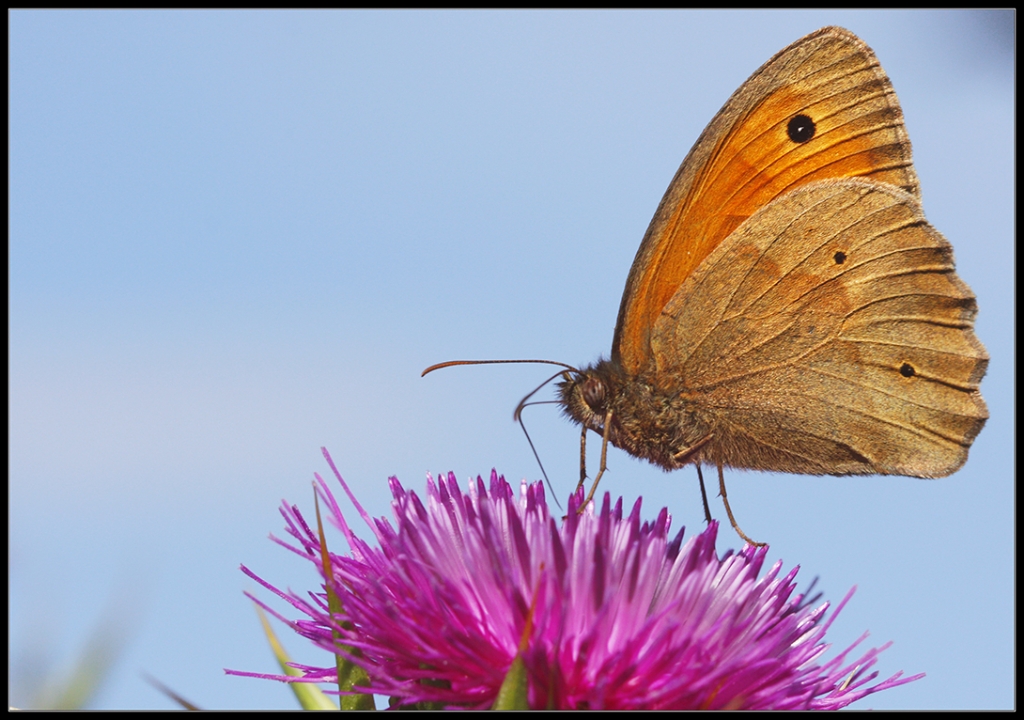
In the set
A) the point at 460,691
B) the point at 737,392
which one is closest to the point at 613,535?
the point at 460,691

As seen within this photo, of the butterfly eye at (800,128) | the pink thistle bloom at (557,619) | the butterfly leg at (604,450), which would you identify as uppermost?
the butterfly eye at (800,128)

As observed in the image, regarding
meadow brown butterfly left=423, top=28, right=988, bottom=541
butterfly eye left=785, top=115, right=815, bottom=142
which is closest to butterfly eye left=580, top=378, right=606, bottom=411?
meadow brown butterfly left=423, top=28, right=988, bottom=541

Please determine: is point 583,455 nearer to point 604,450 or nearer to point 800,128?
point 604,450

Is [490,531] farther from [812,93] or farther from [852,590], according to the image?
[812,93]

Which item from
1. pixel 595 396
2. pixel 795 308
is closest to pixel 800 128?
pixel 795 308

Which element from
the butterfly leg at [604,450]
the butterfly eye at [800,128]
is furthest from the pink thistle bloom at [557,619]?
the butterfly eye at [800,128]

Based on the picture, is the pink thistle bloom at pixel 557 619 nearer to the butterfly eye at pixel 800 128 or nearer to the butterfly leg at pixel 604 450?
the butterfly leg at pixel 604 450

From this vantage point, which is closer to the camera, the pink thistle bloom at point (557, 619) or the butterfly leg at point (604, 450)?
the pink thistle bloom at point (557, 619)

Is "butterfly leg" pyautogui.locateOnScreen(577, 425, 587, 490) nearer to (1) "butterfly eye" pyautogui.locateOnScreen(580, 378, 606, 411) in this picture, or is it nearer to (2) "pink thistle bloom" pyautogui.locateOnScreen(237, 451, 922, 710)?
(1) "butterfly eye" pyautogui.locateOnScreen(580, 378, 606, 411)
